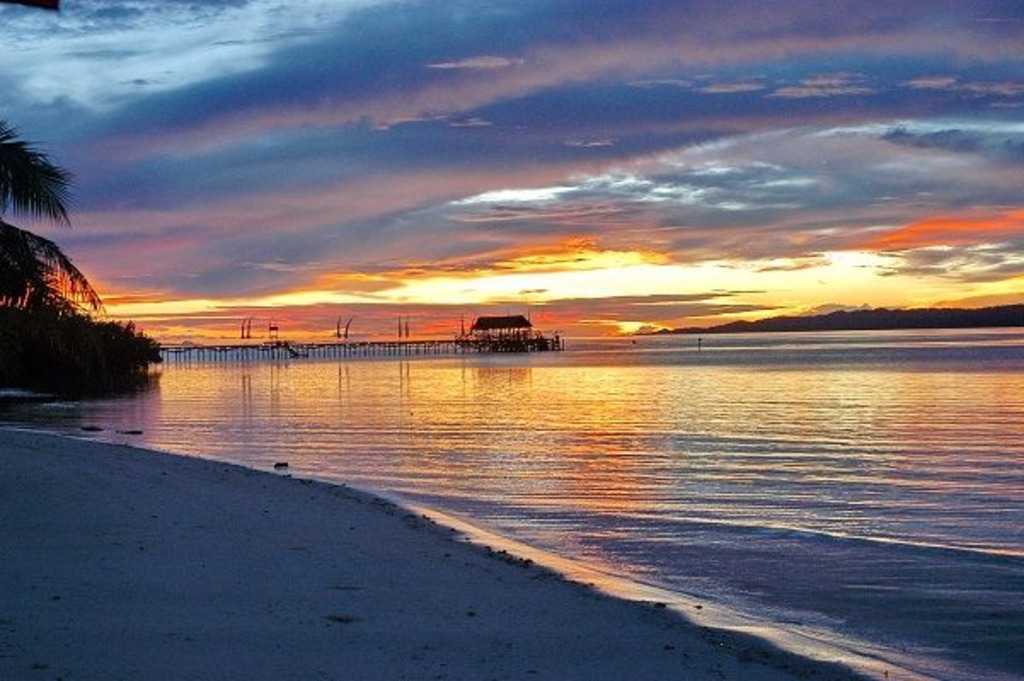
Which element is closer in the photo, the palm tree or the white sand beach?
the white sand beach

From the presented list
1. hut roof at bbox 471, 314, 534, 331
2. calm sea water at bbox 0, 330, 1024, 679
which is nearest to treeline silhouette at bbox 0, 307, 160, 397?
calm sea water at bbox 0, 330, 1024, 679

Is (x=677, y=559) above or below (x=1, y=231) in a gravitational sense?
below

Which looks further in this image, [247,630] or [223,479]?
[223,479]

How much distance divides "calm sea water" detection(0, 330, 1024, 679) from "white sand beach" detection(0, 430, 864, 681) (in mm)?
1664

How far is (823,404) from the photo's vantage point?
157 feet

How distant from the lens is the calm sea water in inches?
454

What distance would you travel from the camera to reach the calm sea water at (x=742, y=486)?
11539 millimetres

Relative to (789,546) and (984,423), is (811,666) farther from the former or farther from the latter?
(984,423)

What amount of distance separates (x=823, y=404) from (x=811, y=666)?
40.5 metres

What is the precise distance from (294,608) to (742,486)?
1469cm

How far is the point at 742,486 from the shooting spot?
22.3 m

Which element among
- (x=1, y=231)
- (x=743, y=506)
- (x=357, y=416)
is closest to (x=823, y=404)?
(x=357, y=416)

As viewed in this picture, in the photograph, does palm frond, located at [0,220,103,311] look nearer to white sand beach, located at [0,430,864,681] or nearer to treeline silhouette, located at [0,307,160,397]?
treeline silhouette, located at [0,307,160,397]

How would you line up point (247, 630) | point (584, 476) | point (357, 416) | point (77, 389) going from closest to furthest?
1. point (247, 630)
2. point (584, 476)
3. point (357, 416)
4. point (77, 389)
